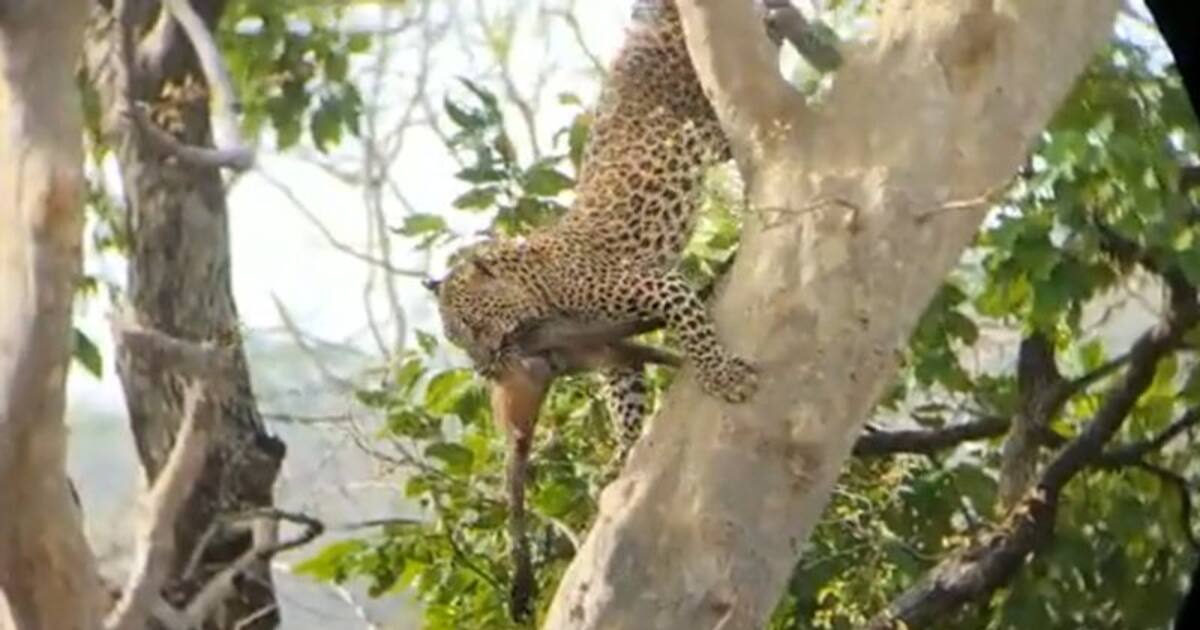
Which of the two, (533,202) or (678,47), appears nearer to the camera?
(678,47)

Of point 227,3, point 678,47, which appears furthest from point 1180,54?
point 227,3

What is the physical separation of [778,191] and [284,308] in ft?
Result: 2.28

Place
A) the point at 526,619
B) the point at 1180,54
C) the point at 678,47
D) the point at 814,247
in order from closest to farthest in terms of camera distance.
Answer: the point at 1180,54
the point at 814,247
the point at 678,47
the point at 526,619

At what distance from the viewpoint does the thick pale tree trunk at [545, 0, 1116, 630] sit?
1.27 meters

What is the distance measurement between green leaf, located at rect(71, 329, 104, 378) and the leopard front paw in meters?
0.58

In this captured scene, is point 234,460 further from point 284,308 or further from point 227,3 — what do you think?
point 227,3

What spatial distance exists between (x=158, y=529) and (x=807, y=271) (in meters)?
0.42

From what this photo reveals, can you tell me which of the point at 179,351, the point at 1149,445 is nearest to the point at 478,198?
the point at 179,351

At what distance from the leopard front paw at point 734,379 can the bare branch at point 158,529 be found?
0.31m

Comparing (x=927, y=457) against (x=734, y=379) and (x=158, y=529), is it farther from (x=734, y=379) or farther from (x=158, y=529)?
(x=158, y=529)

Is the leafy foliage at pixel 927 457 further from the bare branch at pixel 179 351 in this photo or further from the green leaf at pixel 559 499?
the bare branch at pixel 179 351

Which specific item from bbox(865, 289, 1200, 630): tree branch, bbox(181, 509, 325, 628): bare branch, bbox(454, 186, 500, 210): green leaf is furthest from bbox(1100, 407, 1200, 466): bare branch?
bbox(181, 509, 325, 628): bare branch

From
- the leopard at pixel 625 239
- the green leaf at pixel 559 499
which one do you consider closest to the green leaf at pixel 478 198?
the leopard at pixel 625 239

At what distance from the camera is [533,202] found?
5.45 feet
